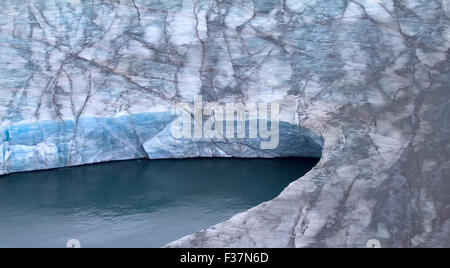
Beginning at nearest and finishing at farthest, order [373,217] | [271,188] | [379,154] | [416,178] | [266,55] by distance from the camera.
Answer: [373,217], [416,178], [379,154], [271,188], [266,55]

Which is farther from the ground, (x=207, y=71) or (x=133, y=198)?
(x=207, y=71)

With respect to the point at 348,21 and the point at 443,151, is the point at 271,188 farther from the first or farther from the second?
the point at 348,21

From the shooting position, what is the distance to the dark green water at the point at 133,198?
9086 millimetres

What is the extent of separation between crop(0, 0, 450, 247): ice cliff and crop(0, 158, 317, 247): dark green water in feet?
1.35

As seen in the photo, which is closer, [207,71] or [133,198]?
[133,198]

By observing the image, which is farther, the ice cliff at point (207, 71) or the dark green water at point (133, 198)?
the ice cliff at point (207, 71)

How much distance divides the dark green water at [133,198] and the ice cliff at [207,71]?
410mm

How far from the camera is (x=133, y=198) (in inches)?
412

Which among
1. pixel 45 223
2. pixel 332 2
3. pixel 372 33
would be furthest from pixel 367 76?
pixel 45 223

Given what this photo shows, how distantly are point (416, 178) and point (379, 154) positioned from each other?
87 cm

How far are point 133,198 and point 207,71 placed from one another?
3.49 m

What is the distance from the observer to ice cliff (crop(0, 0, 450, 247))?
11086 millimetres

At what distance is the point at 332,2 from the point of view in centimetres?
1257
